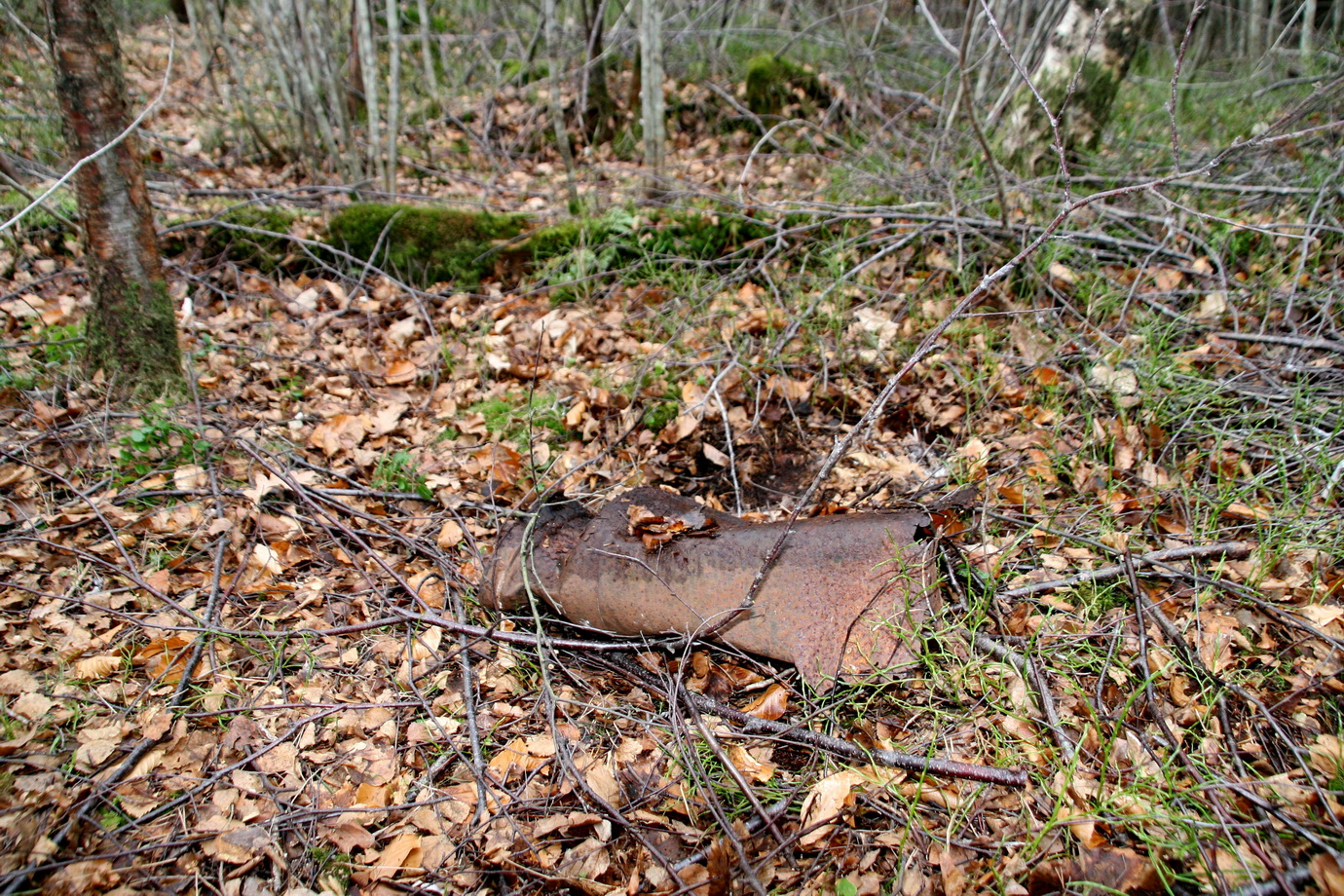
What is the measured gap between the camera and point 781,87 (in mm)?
5387

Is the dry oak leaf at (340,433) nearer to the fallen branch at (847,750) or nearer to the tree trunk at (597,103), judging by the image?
the fallen branch at (847,750)

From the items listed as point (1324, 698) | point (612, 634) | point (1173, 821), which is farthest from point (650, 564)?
point (1324, 698)

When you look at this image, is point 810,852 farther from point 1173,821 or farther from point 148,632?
point 148,632

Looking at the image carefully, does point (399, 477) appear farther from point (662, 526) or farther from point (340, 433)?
point (662, 526)

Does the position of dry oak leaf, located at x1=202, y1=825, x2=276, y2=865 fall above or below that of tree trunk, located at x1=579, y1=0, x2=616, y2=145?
below

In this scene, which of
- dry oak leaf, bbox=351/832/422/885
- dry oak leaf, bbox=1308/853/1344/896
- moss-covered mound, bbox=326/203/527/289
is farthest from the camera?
moss-covered mound, bbox=326/203/527/289

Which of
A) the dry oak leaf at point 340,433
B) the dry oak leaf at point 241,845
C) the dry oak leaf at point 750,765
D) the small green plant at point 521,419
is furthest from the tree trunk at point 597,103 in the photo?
the dry oak leaf at point 241,845

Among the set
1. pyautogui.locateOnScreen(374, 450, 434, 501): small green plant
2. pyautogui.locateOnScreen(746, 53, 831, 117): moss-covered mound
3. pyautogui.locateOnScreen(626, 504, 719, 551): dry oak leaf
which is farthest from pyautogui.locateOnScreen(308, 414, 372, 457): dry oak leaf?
pyautogui.locateOnScreen(746, 53, 831, 117): moss-covered mound

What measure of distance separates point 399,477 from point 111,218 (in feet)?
4.40

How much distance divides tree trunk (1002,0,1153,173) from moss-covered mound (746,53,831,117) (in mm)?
1990

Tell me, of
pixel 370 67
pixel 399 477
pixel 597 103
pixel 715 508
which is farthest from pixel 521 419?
pixel 597 103

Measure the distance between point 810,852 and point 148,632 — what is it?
191 cm

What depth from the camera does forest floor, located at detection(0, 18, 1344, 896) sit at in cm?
149

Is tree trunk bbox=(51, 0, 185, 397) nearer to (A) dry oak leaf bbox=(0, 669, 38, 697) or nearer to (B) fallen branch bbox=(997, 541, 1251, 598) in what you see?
(A) dry oak leaf bbox=(0, 669, 38, 697)
